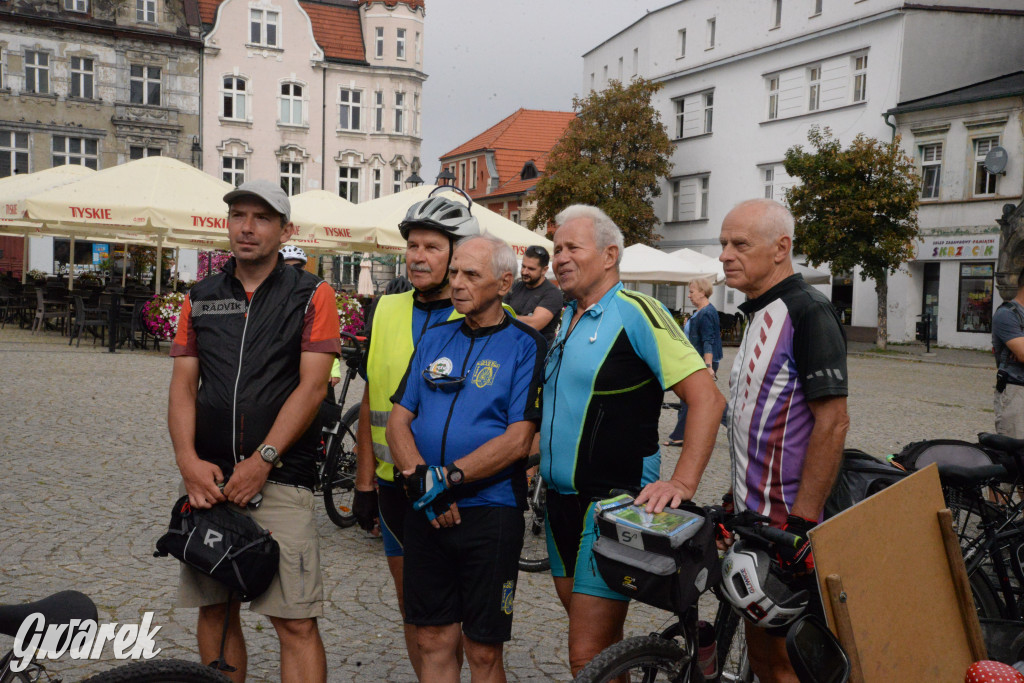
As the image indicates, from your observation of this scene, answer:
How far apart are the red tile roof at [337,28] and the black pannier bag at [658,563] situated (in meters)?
49.1

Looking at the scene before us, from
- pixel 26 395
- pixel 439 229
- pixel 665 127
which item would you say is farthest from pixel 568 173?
pixel 439 229

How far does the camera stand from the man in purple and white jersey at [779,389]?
2834 millimetres

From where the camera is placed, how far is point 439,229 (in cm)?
345

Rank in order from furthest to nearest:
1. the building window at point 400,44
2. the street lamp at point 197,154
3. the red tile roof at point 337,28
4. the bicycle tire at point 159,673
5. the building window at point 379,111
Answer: the building window at point 400,44, the building window at point 379,111, the red tile roof at point 337,28, the street lamp at point 197,154, the bicycle tire at point 159,673

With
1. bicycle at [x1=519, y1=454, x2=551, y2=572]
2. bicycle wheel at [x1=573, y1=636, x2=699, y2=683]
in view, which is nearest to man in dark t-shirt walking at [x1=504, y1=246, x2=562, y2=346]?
bicycle at [x1=519, y1=454, x2=551, y2=572]

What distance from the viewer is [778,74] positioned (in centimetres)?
3791

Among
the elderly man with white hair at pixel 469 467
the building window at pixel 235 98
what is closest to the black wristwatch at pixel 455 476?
the elderly man with white hair at pixel 469 467

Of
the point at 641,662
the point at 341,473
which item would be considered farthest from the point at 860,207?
the point at 641,662

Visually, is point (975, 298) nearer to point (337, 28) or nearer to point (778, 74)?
point (778, 74)

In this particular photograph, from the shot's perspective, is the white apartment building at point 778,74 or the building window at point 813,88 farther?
the building window at point 813,88

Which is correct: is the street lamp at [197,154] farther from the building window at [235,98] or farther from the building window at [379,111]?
the building window at [379,111]

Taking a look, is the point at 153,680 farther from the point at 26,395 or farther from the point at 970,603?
the point at 26,395

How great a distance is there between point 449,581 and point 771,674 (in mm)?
1073

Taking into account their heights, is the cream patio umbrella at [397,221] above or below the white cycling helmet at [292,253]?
above
